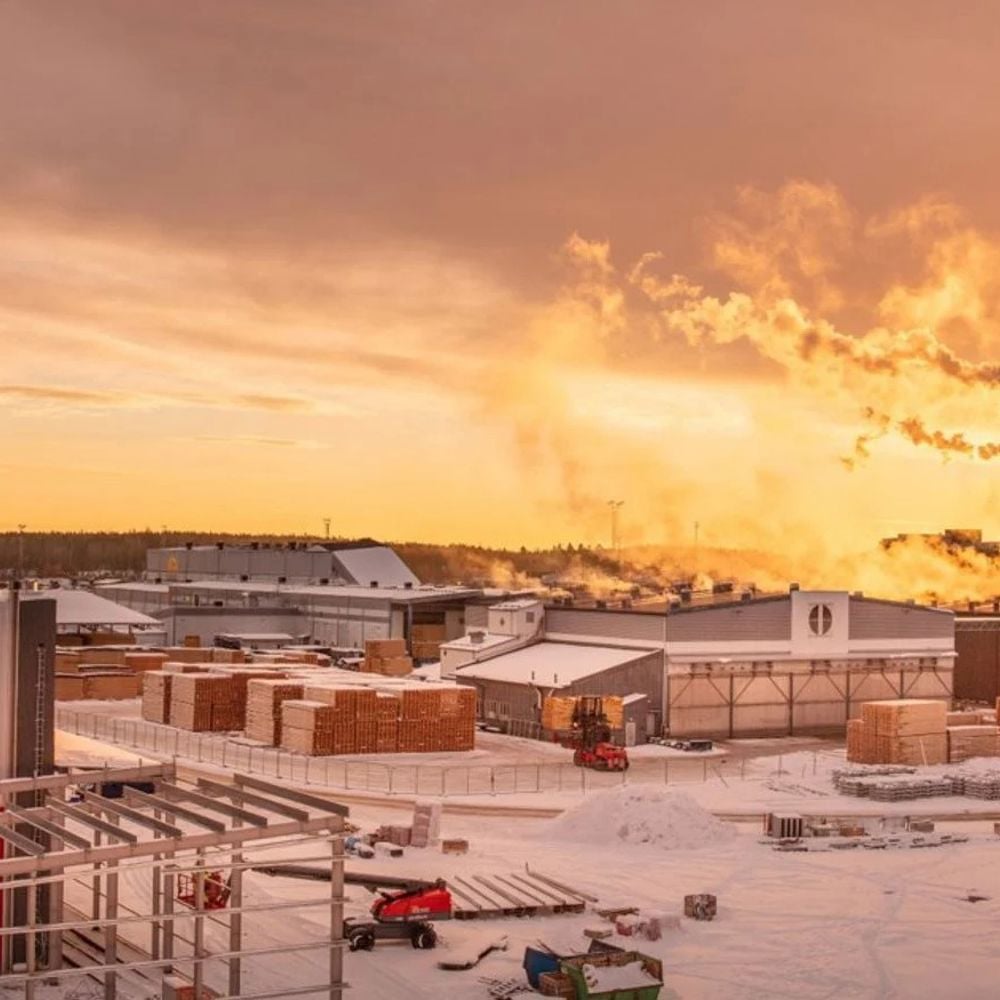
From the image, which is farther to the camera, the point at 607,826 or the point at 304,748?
the point at 304,748

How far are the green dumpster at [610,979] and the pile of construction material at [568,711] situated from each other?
117 ft

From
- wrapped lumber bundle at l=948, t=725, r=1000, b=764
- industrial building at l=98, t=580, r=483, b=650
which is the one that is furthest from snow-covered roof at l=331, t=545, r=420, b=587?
wrapped lumber bundle at l=948, t=725, r=1000, b=764

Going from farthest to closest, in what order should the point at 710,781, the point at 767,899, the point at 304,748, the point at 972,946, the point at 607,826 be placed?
the point at 304,748
the point at 710,781
the point at 607,826
the point at 767,899
the point at 972,946

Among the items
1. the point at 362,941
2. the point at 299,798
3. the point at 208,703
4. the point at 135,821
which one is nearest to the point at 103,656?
the point at 208,703

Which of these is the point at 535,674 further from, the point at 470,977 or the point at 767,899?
the point at 470,977

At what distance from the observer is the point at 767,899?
1385 inches

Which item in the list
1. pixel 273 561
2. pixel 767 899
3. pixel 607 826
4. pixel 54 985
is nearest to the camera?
pixel 54 985

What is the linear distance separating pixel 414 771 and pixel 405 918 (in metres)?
23.8

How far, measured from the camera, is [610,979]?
26.1m

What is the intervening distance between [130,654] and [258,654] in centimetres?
708

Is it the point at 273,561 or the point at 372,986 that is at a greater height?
the point at 273,561

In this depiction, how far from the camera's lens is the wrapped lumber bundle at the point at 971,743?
193 ft

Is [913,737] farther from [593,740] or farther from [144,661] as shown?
[144,661]

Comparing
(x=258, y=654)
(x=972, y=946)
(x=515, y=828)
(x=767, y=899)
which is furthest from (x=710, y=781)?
(x=258, y=654)
